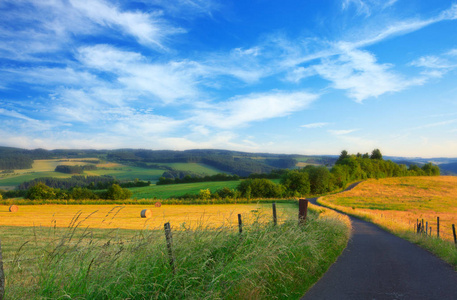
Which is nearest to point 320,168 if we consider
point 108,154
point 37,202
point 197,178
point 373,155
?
point 197,178

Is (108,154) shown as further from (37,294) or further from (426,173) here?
(37,294)

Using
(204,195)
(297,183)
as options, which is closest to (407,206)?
(297,183)

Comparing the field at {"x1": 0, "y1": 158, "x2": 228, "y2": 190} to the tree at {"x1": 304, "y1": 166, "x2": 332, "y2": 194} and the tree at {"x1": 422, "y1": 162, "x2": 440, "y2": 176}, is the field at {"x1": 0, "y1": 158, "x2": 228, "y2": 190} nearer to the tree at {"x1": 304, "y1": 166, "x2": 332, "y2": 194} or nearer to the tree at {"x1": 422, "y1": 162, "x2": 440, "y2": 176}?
the tree at {"x1": 304, "y1": 166, "x2": 332, "y2": 194}

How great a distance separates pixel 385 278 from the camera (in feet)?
26.2

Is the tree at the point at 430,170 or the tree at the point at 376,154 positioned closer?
the tree at the point at 430,170

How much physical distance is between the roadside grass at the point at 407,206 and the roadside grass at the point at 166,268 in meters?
6.85

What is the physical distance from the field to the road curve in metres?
113

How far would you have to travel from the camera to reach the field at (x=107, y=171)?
379 feet

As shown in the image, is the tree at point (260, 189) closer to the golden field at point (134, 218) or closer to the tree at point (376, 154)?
the golden field at point (134, 218)

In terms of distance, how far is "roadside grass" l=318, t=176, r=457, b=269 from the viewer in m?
19.9

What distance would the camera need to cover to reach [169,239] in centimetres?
502

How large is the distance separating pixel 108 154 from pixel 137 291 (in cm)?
19733

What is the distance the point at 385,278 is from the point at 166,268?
626 centimetres

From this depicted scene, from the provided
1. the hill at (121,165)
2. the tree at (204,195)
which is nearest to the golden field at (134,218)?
the tree at (204,195)
